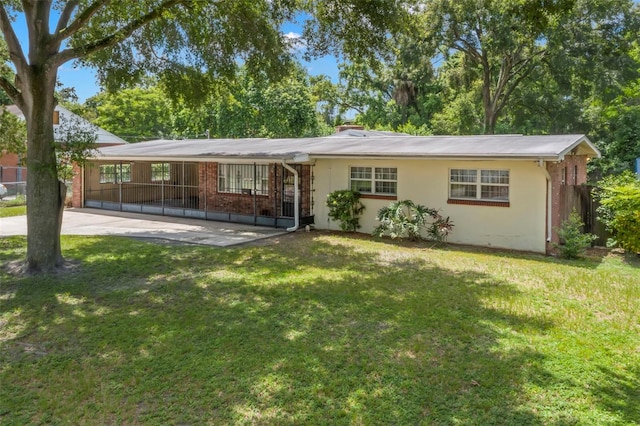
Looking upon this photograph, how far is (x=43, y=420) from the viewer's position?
4.04 m

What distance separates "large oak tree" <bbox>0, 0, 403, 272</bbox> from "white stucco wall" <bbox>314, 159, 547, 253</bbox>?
11.0 ft

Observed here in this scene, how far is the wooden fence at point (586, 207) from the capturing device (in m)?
12.0

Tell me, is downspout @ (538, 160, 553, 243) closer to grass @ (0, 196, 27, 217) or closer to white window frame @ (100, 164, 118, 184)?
white window frame @ (100, 164, 118, 184)

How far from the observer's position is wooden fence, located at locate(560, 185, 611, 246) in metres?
12.0

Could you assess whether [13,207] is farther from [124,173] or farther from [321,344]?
[321,344]

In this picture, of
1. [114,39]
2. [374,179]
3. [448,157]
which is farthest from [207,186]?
[448,157]

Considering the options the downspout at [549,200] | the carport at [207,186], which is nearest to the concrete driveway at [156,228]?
the carport at [207,186]

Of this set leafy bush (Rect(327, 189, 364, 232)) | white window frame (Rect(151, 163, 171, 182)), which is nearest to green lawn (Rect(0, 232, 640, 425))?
leafy bush (Rect(327, 189, 364, 232))

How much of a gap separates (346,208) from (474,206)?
3.52m

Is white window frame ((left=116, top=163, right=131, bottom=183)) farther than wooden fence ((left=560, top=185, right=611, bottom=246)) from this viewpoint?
Yes

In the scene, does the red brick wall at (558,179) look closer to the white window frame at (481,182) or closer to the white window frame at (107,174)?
the white window frame at (481,182)

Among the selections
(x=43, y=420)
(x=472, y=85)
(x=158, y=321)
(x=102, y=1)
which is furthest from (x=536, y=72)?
(x=43, y=420)

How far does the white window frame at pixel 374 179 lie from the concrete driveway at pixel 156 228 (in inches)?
103

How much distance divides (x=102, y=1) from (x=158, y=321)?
Answer: 6158 millimetres
